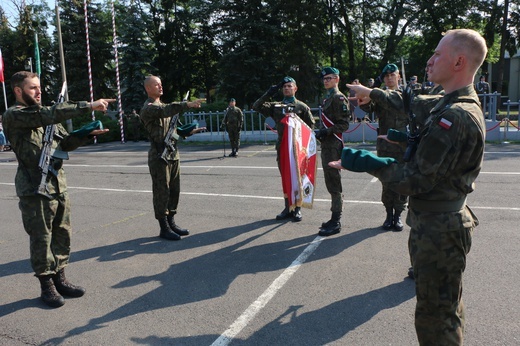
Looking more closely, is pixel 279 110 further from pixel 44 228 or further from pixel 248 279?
pixel 44 228

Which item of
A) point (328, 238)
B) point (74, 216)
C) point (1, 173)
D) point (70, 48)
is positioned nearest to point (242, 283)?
point (328, 238)

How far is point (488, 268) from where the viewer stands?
4562mm

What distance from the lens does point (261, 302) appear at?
158 inches

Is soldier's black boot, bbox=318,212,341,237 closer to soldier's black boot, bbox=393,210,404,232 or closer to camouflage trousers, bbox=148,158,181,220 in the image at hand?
soldier's black boot, bbox=393,210,404,232

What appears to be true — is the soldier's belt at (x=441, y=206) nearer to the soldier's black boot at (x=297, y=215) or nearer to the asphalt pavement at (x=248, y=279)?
the asphalt pavement at (x=248, y=279)

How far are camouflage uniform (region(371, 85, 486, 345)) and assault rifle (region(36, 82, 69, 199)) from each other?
3.20 metres

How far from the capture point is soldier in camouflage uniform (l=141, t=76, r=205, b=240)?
5789 millimetres

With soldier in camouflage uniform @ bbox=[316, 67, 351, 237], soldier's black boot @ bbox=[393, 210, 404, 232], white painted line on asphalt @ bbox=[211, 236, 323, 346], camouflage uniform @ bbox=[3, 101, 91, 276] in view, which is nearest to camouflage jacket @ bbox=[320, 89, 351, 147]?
soldier in camouflage uniform @ bbox=[316, 67, 351, 237]

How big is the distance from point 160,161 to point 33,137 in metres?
2.03

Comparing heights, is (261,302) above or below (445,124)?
below

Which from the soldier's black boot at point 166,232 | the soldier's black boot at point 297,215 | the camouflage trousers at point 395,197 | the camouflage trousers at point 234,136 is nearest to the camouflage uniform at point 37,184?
the soldier's black boot at point 166,232

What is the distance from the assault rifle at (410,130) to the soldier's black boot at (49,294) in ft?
11.6

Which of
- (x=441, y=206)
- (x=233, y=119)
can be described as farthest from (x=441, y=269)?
(x=233, y=119)

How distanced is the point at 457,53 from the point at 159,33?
132 ft
